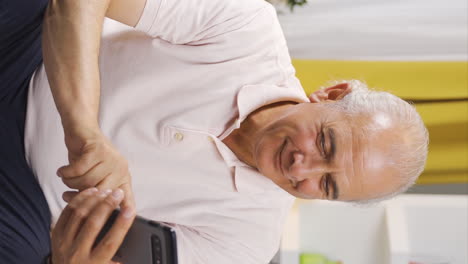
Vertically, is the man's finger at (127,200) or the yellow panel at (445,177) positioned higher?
the man's finger at (127,200)

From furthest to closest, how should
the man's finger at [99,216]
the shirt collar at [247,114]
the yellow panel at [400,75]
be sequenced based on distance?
the yellow panel at [400,75] < the shirt collar at [247,114] < the man's finger at [99,216]

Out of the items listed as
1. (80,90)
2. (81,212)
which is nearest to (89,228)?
(81,212)

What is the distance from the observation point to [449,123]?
6.17 ft

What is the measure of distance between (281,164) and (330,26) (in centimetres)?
94

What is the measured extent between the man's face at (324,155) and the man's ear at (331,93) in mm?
89

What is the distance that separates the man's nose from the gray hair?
0.11m

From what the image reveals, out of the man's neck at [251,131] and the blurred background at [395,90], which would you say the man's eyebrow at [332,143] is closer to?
the man's neck at [251,131]

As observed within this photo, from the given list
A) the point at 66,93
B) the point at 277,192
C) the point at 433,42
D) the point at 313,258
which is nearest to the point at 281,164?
the point at 277,192

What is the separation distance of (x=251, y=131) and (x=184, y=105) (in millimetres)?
150

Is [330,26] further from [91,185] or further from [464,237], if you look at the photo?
[91,185]

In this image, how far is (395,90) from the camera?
6.15 feet

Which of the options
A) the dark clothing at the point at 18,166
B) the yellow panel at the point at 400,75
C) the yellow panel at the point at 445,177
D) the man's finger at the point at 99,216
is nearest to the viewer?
the man's finger at the point at 99,216

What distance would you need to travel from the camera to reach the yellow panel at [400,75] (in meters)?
1.84

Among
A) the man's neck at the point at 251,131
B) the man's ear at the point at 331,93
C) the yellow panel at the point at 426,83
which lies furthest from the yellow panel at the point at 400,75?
the man's neck at the point at 251,131
